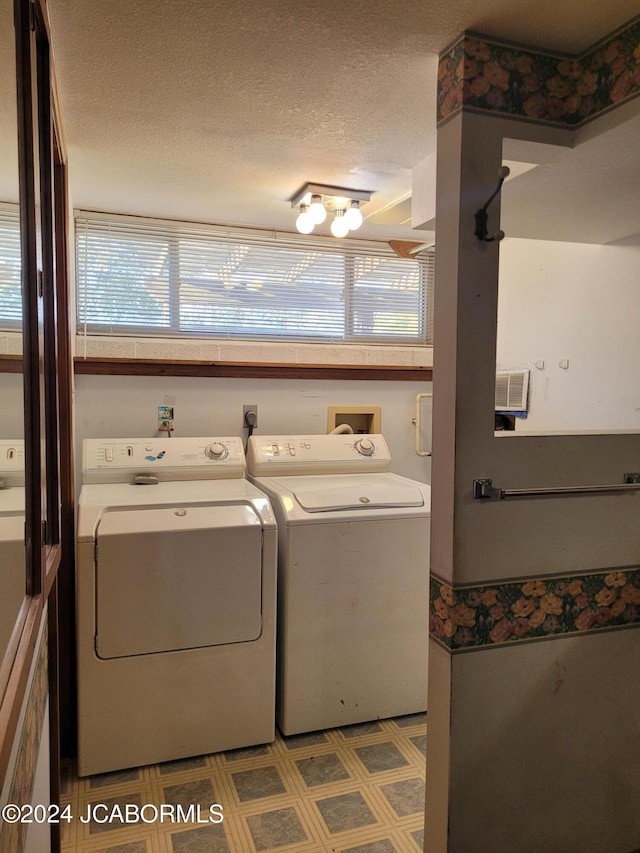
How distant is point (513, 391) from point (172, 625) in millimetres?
1800

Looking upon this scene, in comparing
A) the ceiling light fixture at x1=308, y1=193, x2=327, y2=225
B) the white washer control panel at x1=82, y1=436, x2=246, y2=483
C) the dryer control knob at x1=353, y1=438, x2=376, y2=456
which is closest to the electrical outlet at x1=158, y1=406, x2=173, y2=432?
the white washer control panel at x1=82, y1=436, x2=246, y2=483

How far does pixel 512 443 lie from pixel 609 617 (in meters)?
0.59

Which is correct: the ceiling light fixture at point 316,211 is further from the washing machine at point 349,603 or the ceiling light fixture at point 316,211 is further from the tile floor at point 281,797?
the tile floor at point 281,797

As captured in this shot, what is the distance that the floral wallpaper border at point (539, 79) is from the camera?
1426mm

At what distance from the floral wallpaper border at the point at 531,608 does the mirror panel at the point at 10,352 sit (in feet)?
3.26

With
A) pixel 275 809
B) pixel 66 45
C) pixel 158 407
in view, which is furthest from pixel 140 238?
pixel 275 809

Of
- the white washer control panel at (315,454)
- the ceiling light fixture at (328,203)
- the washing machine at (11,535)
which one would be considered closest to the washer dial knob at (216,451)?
the white washer control panel at (315,454)

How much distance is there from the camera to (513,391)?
9.22 ft

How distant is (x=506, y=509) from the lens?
1.55 m

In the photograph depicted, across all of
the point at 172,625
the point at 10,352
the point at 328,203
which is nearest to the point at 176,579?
the point at 172,625

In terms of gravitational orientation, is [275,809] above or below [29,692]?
below

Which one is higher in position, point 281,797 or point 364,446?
point 364,446

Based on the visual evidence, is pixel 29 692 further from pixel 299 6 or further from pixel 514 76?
pixel 514 76

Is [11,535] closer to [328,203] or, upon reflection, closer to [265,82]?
[265,82]
